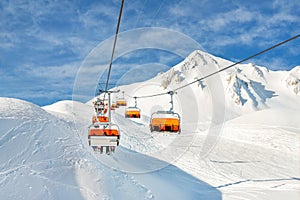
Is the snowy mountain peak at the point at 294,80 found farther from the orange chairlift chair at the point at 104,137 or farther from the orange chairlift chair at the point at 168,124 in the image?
the orange chairlift chair at the point at 104,137

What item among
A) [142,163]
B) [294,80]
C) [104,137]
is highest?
[294,80]

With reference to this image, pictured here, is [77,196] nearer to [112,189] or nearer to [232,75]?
[112,189]

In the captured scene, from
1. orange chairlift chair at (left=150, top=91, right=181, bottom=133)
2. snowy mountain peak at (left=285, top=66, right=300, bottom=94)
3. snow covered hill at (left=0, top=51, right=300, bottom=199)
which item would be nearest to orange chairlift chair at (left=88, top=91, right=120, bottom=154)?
orange chairlift chair at (left=150, top=91, right=181, bottom=133)

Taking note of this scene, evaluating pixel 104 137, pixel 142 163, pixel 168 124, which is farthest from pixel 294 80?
pixel 104 137

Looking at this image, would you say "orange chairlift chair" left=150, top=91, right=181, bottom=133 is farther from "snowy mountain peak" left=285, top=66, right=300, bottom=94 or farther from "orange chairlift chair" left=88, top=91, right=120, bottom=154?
"snowy mountain peak" left=285, top=66, right=300, bottom=94

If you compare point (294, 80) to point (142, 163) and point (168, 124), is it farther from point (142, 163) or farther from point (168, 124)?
point (168, 124)

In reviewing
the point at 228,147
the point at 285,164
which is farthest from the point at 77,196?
the point at 228,147

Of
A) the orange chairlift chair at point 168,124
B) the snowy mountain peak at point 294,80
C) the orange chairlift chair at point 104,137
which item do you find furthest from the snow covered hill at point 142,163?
the snowy mountain peak at point 294,80

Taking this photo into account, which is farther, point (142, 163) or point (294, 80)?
point (294, 80)

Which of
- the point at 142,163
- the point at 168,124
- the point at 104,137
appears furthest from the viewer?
the point at 142,163

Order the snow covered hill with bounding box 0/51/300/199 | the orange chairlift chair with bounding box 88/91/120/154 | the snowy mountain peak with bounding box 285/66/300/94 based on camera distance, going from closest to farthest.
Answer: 1. the orange chairlift chair with bounding box 88/91/120/154
2. the snow covered hill with bounding box 0/51/300/199
3. the snowy mountain peak with bounding box 285/66/300/94

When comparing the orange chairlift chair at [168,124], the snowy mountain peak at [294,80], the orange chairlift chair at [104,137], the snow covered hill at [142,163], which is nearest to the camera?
the orange chairlift chair at [104,137]

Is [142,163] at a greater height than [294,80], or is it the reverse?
[294,80]

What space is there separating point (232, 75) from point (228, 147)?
11468 cm
